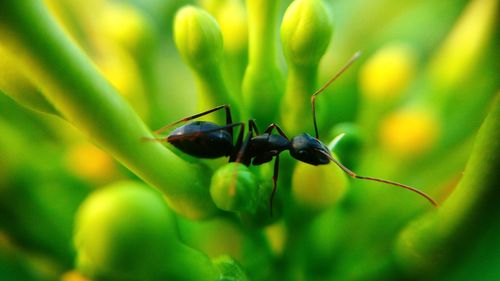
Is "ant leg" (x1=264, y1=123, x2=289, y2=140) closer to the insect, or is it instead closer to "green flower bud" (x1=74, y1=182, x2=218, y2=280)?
the insect

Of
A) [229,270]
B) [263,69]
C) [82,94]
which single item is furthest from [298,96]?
[82,94]

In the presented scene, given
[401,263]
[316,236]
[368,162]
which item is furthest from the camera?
[368,162]

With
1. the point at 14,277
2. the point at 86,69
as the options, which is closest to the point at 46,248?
the point at 14,277

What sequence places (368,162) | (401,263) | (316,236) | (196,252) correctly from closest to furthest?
(196,252) < (401,263) < (316,236) < (368,162)

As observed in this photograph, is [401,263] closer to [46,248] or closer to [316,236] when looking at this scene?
[316,236]

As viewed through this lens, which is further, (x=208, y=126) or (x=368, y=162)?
(x=368, y=162)

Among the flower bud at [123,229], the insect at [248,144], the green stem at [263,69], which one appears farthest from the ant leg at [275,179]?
the flower bud at [123,229]
